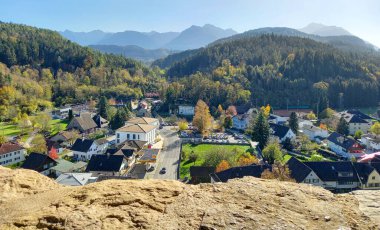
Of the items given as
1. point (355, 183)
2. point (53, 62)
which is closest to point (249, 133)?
point (355, 183)

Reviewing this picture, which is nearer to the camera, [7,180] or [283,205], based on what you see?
[283,205]

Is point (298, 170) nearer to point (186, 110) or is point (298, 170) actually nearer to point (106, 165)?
point (106, 165)

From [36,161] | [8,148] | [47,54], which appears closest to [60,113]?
[8,148]

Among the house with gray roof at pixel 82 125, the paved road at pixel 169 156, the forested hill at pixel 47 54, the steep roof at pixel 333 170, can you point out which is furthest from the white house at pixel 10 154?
the forested hill at pixel 47 54

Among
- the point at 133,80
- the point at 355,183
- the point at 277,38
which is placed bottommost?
the point at 355,183

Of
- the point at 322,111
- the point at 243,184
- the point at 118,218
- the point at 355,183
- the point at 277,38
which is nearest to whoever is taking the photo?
the point at 118,218

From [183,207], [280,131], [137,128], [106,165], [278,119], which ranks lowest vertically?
[278,119]

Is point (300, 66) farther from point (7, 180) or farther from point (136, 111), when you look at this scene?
point (7, 180)

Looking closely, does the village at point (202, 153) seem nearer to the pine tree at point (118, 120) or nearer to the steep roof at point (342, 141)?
the steep roof at point (342, 141)
